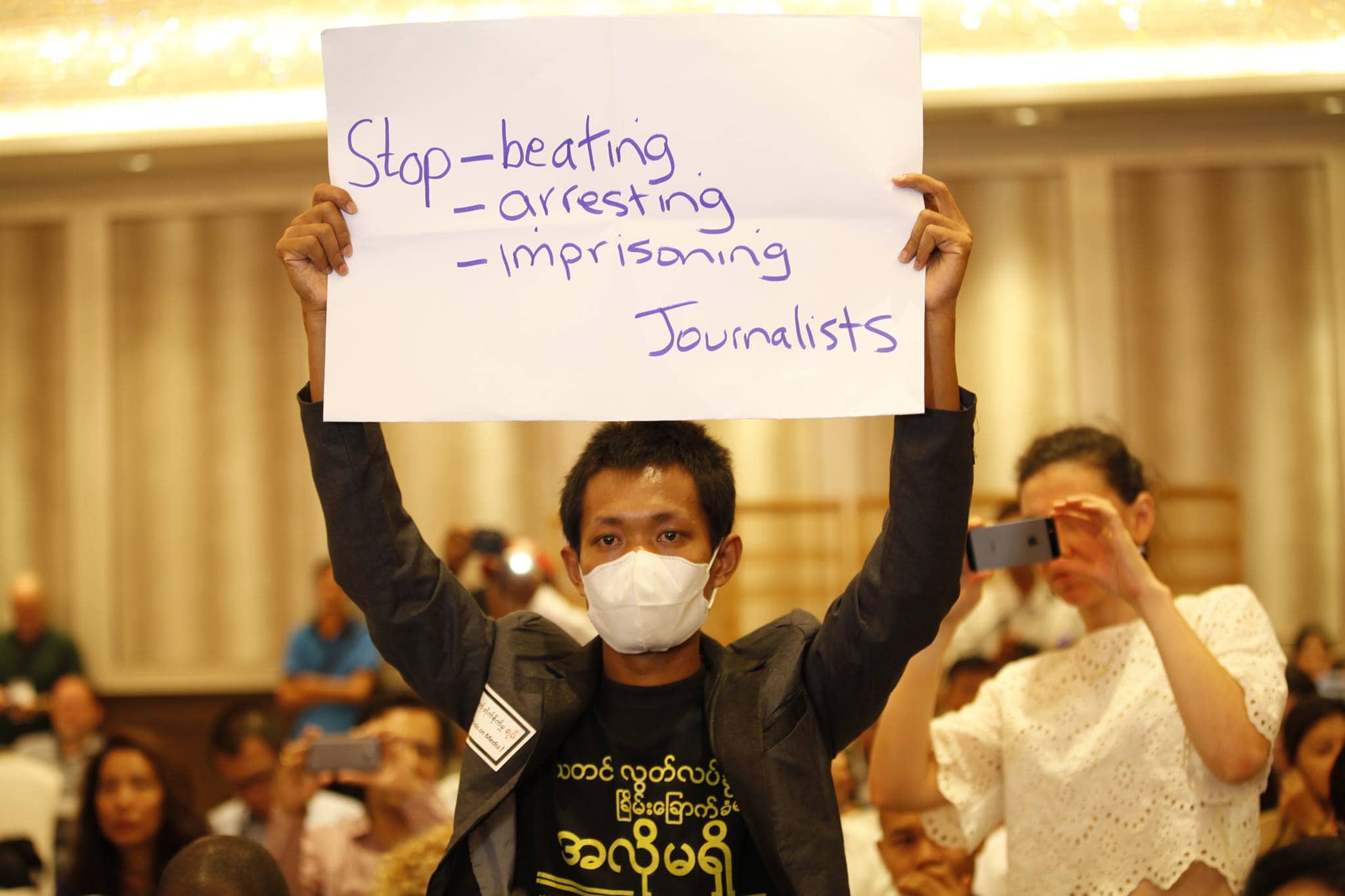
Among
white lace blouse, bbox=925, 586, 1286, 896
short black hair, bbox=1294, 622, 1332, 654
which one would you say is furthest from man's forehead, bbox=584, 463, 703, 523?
short black hair, bbox=1294, 622, 1332, 654

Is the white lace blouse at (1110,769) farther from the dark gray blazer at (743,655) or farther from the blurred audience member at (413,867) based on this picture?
the blurred audience member at (413,867)

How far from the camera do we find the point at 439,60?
58.3 inches

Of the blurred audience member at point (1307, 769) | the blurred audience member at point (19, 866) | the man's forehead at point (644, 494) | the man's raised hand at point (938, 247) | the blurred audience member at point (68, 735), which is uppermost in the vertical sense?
the man's raised hand at point (938, 247)

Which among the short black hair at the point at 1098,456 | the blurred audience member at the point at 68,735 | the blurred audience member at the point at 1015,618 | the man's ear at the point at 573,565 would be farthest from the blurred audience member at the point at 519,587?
the man's ear at the point at 573,565

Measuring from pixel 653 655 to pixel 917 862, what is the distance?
1.42m

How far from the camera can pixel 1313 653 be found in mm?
5277

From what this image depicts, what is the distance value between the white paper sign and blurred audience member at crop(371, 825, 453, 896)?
1049 millimetres

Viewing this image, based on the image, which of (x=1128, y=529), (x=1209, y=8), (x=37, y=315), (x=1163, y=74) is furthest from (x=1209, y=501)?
(x=37, y=315)

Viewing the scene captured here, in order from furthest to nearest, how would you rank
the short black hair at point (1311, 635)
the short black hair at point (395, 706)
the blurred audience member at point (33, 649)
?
the blurred audience member at point (33, 649) → the short black hair at point (1311, 635) → the short black hair at point (395, 706)

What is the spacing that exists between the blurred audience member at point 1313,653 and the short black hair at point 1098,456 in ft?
12.7

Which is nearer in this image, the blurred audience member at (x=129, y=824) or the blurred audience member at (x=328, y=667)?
the blurred audience member at (x=129, y=824)

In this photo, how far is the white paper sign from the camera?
1420 millimetres

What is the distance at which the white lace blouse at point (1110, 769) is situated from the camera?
5.59ft

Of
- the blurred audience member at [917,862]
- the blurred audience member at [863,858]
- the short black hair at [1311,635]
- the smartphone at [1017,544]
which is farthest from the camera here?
the short black hair at [1311,635]
